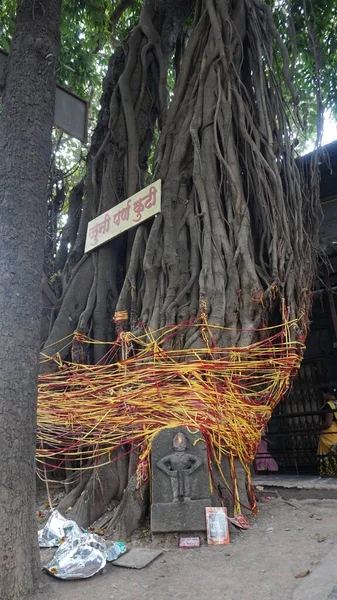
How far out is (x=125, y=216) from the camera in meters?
4.16

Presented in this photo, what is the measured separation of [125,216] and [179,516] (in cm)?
249

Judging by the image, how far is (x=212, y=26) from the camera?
14.5ft

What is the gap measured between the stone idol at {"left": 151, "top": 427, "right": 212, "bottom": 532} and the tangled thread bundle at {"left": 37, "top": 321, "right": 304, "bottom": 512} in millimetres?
88

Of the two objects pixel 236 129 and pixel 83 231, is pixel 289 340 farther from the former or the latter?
pixel 83 231

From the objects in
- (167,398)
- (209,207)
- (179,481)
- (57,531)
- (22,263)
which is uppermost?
(209,207)

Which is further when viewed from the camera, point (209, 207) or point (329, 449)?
point (329, 449)

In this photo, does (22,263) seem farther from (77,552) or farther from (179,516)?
(179,516)

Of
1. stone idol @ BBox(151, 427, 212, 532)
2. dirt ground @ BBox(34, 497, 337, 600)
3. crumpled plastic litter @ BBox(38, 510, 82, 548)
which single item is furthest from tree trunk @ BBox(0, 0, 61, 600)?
stone idol @ BBox(151, 427, 212, 532)

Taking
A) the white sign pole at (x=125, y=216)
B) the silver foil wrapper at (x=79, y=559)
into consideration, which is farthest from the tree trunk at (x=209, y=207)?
the silver foil wrapper at (x=79, y=559)

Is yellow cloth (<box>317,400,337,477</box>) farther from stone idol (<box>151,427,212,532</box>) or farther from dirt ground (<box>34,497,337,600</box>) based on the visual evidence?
stone idol (<box>151,427,212,532</box>)

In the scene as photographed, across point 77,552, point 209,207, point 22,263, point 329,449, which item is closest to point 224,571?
point 77,552

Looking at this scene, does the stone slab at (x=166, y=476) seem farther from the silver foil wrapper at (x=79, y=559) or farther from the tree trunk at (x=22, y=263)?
the tree trunk at (x=22, y=263)

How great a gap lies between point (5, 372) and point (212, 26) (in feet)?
12.4

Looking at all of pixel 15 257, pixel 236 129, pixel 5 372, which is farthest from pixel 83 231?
pixel 5 372
